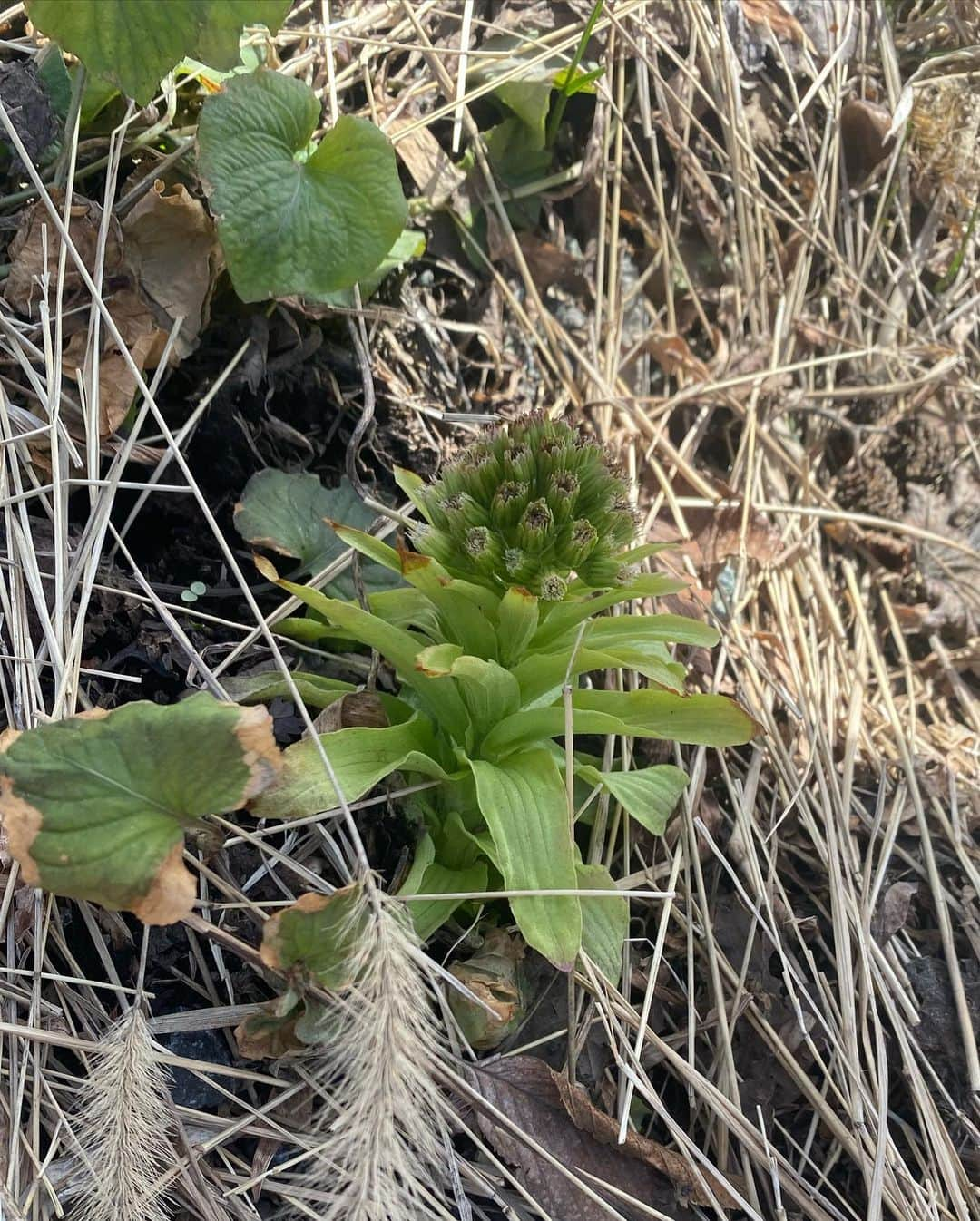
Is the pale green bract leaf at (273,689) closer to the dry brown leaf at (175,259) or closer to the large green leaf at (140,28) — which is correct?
the dry brown leaf at (175,259)

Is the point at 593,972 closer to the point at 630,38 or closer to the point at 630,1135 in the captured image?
the point at 630,1135

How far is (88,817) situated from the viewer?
1.06m

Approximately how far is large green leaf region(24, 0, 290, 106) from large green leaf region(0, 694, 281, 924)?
0.96m

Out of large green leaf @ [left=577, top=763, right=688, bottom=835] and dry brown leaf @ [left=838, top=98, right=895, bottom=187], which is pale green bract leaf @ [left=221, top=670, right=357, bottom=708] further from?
dry brown leaf @ [left=838, top=98, right=895, bottom=187]

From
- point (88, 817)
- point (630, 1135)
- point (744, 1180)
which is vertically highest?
point (88, 817)

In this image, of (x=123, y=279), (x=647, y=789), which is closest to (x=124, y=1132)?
(x=647, y=789)

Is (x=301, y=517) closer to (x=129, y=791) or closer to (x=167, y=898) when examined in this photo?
(x=129, y=791)

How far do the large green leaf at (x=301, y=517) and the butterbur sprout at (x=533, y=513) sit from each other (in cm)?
27

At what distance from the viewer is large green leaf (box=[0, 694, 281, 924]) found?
1.02m

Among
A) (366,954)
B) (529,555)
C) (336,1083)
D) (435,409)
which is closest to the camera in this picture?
(366,954)

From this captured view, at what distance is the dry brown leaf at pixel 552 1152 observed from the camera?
3.92 ft

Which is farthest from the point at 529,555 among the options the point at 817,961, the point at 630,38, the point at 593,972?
the point at 630,38

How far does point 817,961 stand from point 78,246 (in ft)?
5.78

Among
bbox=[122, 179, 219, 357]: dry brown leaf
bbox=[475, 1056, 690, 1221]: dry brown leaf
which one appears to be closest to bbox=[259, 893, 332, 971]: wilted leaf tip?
bbox=[475, 1056, 690, 1221]: dry brown leaf
